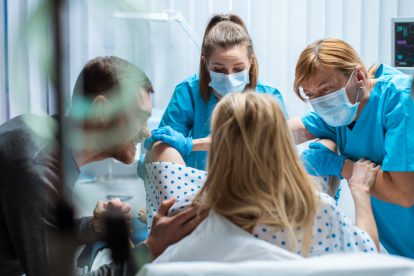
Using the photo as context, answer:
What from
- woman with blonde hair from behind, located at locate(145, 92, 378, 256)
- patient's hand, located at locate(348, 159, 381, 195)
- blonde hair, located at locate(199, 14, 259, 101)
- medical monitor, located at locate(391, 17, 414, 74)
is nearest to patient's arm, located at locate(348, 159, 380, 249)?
patient's hand, located at locate(348, 159, 381, 195)

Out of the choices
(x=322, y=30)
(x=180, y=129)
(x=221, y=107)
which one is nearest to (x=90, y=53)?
(x=221, y=107)

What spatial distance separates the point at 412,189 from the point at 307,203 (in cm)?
48

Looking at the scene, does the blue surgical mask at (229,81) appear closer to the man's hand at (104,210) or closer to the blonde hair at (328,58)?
the blonde hair at (328,58)

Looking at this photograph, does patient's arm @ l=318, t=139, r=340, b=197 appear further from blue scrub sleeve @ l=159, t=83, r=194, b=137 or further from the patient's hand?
blue scrub sleeve @ l=159, t=83, r=194, b=137

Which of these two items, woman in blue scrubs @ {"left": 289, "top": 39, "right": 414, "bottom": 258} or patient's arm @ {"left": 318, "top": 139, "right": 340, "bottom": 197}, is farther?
patient's arm @ {"left": 318, "top": 139, "right": 340, "bottom": 197}

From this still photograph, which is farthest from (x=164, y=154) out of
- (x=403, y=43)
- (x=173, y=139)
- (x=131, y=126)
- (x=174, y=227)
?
(x=403, y=43)

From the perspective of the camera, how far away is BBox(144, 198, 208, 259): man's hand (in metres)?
1.00

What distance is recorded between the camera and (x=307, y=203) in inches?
38.3

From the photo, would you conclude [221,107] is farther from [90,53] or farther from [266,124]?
[90,53]

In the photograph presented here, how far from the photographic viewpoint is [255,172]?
0.97 meters

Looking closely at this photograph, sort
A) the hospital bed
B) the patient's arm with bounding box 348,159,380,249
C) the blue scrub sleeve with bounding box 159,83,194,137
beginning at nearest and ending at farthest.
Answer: the hospital bed
the patient's arm with bounding box 348,159,380,249
the blue scrub sleeve with bounding box 159,83,194,137

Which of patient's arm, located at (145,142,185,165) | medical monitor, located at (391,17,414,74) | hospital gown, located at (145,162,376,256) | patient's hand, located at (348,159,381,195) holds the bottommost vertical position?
hospital gown, located at (145,162,376,256)

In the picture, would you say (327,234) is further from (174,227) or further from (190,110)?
(190,110)

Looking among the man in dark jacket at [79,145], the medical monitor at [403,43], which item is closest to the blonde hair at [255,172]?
the man in dark jacket at [79,145]
